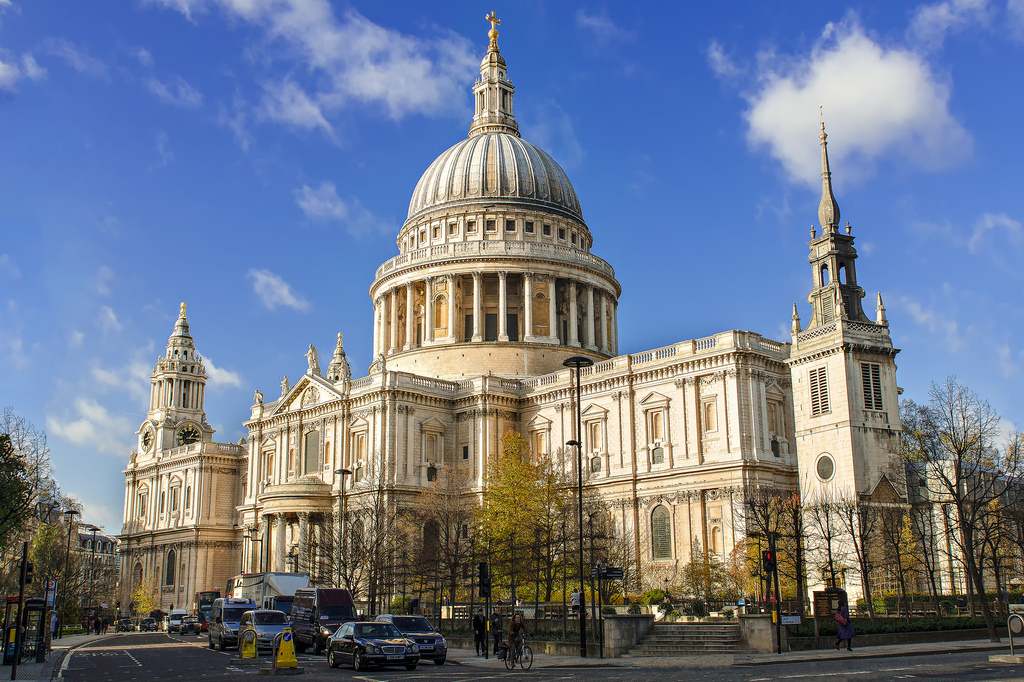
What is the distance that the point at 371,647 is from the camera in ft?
112

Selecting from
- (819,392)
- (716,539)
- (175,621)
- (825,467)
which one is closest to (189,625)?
(175,621)

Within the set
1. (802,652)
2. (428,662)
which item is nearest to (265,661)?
(428,662)

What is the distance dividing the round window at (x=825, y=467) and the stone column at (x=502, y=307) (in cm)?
3378

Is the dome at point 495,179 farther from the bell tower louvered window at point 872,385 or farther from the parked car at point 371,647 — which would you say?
the parked car at point 371,647

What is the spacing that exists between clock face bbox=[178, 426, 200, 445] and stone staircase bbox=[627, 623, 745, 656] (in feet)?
291

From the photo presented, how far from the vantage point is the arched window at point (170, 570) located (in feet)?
356

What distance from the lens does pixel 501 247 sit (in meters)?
87.9

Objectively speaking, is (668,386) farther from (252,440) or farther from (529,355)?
(252,440)

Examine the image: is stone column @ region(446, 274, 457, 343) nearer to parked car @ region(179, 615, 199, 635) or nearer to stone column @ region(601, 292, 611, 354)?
stone column @ region(601, 292, 611, 354)

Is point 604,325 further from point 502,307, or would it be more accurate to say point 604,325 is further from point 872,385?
point 872,385

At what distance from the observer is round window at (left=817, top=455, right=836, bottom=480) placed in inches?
2202

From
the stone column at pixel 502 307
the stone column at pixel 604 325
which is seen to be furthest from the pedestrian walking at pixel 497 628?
the stone column at pixel 604 325

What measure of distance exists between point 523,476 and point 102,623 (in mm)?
50379

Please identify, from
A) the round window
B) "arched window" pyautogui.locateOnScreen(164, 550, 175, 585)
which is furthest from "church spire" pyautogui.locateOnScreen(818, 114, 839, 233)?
"arched window" pyautogui.locateOnScreen(164, 550, 175, 585)
